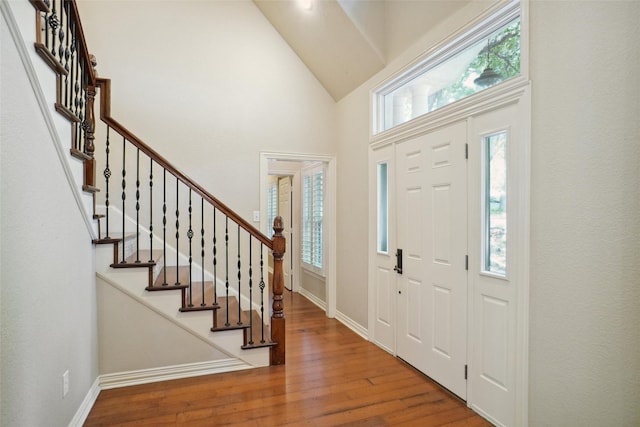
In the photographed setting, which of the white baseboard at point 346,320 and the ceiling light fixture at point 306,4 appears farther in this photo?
the white baseboard at point 346,320

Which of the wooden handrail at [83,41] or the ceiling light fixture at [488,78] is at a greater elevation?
the wooden handrail at [83,41]

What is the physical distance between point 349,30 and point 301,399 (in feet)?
10.9

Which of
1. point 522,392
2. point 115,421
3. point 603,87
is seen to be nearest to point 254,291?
point 115,421

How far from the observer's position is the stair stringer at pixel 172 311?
257cm

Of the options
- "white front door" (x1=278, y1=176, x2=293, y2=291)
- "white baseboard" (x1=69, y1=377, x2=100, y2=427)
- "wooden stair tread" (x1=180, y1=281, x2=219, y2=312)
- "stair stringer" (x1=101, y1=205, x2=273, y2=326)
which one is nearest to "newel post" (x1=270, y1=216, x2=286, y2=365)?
"stair stringer" (x1=101, y1=205, x2=273, y2=326)

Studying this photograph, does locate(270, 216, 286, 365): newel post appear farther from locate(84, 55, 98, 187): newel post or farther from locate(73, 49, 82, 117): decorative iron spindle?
locate(73, 49, 82, 117): decorative iron spindle

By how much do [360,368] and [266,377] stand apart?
81 centimetres

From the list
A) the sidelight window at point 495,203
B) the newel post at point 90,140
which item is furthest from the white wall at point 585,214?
the newel post at point 90,140

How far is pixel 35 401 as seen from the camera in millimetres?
→ 1535

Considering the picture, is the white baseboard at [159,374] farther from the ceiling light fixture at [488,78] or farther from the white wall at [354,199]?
the ceiling light fixture at [488,78]

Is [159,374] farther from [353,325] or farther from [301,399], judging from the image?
[353,325]

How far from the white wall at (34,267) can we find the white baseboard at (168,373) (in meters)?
0.48

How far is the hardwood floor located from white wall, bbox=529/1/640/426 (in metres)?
0.75

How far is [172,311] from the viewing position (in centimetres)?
272
